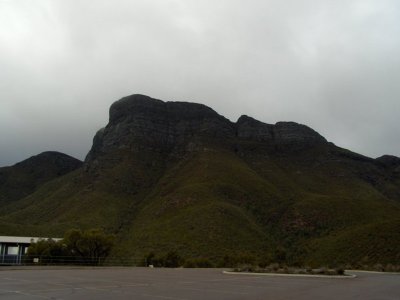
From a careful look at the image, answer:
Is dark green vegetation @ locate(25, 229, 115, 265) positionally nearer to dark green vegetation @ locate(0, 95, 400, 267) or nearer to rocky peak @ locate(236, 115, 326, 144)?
dark green vegetation @ locate(0, 95, 400, 267)

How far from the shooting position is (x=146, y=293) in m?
16.6

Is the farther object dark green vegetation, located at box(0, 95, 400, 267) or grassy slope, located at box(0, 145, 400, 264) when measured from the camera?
grassy slope, located at box(0, 145, 400, 264)

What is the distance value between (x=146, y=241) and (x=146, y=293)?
58.4m

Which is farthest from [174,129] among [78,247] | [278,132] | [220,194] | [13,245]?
[78,247]

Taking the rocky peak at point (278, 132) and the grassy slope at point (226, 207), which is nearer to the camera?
the grassy slope at point (226, 207)

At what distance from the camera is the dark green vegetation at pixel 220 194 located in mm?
70000

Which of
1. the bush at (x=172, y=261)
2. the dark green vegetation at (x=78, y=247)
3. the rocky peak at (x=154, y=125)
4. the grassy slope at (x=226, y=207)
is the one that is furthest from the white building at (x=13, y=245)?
the rocky peak at (x=154, y=125)

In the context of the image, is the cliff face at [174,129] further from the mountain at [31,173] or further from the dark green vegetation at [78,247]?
the dark green vegetation at [78,247]

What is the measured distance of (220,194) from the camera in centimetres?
9194

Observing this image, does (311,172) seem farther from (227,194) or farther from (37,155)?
(37,155)

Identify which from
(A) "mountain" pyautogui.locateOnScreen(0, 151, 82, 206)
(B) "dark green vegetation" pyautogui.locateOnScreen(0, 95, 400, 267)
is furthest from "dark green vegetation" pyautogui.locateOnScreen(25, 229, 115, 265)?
(A) "mountain" pyautogui.locateOnScreen(0, 151, 82, 206)

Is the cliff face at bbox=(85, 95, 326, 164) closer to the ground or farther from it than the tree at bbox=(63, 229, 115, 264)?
farther from it

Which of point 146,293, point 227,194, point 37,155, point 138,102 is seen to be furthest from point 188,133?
point 146,293

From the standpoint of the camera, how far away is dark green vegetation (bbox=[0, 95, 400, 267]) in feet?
230
